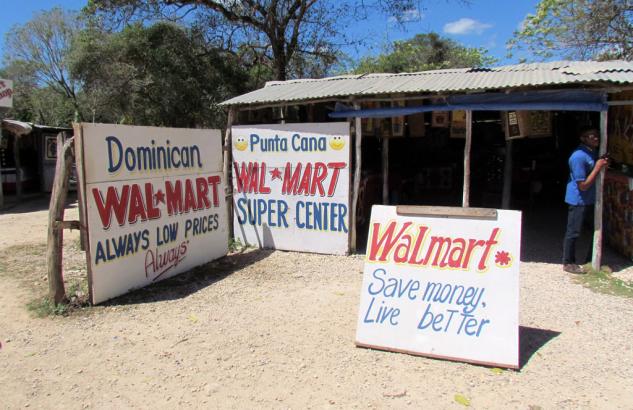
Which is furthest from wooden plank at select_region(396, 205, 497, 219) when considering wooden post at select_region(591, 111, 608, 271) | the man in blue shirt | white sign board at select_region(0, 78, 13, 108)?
white sign board at select_region(0, 78, 13, 108)

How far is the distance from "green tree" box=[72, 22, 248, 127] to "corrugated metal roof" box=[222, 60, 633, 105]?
7220 millimetres

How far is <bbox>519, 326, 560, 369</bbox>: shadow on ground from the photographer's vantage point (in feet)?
12.5

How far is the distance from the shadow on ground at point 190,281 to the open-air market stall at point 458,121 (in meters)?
1.79

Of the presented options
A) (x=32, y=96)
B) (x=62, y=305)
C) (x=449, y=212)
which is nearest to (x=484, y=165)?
(x=449, y=212)

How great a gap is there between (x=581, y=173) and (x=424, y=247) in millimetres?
3303

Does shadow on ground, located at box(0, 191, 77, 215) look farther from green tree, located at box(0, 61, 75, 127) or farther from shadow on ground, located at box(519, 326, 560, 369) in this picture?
green tree, located at box(0, 61, 75, 127)

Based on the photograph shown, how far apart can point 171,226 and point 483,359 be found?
4189 millimetres

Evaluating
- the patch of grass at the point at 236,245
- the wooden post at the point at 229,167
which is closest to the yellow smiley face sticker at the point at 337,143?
the wooden post at the point at 229,167

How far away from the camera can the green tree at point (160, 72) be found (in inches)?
591

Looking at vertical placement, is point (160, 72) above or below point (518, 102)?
above

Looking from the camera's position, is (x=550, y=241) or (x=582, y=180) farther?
(x=550, y=241)

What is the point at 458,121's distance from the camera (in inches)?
293

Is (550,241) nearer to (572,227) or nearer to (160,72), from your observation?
(572,227)

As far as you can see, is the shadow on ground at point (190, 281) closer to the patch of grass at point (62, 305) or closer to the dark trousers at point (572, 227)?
the patch of grass at point (62, 305)
